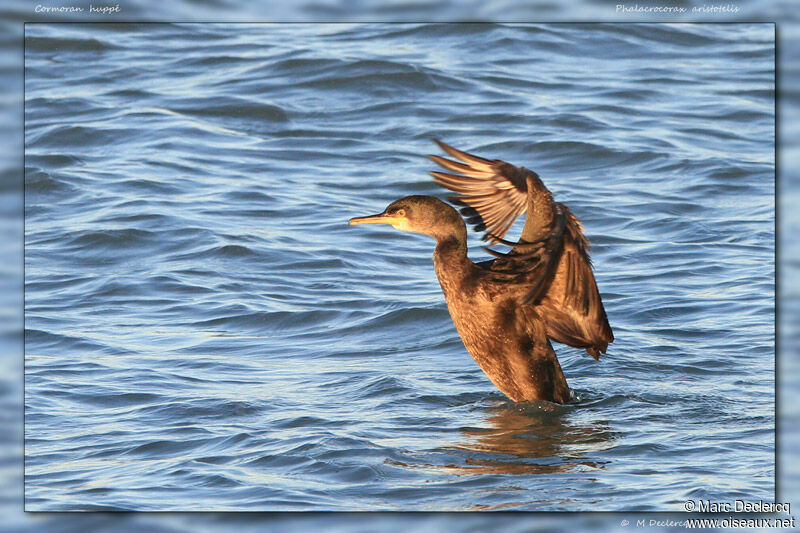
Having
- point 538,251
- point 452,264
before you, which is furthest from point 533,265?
point 452,264

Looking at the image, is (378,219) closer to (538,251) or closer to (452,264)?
(452,264)

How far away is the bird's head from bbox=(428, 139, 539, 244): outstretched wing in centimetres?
15

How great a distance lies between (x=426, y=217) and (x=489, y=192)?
Answer: 461 millimetres

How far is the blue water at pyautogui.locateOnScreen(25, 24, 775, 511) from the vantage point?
5723 mm

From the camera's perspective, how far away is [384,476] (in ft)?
18.3

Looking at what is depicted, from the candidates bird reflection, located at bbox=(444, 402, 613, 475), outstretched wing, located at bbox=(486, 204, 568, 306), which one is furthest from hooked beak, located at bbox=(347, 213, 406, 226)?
bird reflection, located at bbox=(444, 402, 613, 475)

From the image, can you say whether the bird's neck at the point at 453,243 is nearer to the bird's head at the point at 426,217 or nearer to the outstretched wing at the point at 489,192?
the bird's head at the point at 426,217

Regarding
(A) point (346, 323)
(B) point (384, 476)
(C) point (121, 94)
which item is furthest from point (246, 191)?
(B) point (384, 476)

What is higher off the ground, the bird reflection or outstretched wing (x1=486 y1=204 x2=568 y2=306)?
outstretched wing (x1=486 y1=204 x2=568 y2=306)

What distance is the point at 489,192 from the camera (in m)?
6.65

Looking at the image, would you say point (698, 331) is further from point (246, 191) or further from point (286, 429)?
point (246, 191)

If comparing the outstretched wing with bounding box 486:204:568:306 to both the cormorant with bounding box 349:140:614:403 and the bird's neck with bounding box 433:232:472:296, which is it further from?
the bird's neck with bounding box 433:232:472:296

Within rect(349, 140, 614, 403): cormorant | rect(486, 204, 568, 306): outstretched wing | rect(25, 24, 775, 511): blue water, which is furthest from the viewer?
rect(349, 140, 614, 403): cormorant

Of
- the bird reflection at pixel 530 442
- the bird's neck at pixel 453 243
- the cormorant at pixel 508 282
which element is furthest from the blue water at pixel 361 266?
the bird's neck at pixel 453 243
